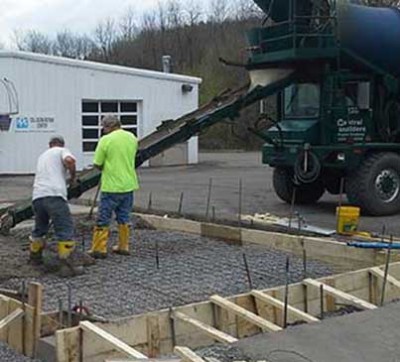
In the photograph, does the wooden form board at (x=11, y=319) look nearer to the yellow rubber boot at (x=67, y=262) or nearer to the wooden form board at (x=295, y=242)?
the yellow rubber boot at (x=67, y=262)

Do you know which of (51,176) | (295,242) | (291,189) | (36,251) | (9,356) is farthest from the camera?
(291,189)

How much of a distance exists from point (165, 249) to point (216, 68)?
37.7 m

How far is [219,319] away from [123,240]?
11.8 ft

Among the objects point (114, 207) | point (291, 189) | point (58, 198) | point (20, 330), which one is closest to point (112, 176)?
point (114, 207)

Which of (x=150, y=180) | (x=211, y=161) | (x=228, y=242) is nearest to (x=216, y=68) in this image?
(x=211, y=161)

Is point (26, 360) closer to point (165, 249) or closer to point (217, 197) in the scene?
point (165, 249)

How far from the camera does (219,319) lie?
6.22 meters

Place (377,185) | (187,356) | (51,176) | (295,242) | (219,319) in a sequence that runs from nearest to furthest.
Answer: (187,356) → (219,319) → (51,176) → (295,242) → (377,185)

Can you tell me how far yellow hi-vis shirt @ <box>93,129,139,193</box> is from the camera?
9.29 metres

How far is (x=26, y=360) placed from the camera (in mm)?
5637

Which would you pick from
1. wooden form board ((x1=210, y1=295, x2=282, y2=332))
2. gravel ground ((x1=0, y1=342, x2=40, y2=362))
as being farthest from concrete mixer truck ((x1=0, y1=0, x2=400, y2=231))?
gravel ground ((x1=0, y1=342, x2=40, y2=362))

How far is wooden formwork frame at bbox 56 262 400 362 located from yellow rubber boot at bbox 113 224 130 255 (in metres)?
3.26

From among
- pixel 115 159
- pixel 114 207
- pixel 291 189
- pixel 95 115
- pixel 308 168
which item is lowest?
Answer: pixel 291 189

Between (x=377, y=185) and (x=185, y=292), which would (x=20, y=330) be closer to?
(x=185, y=292)
